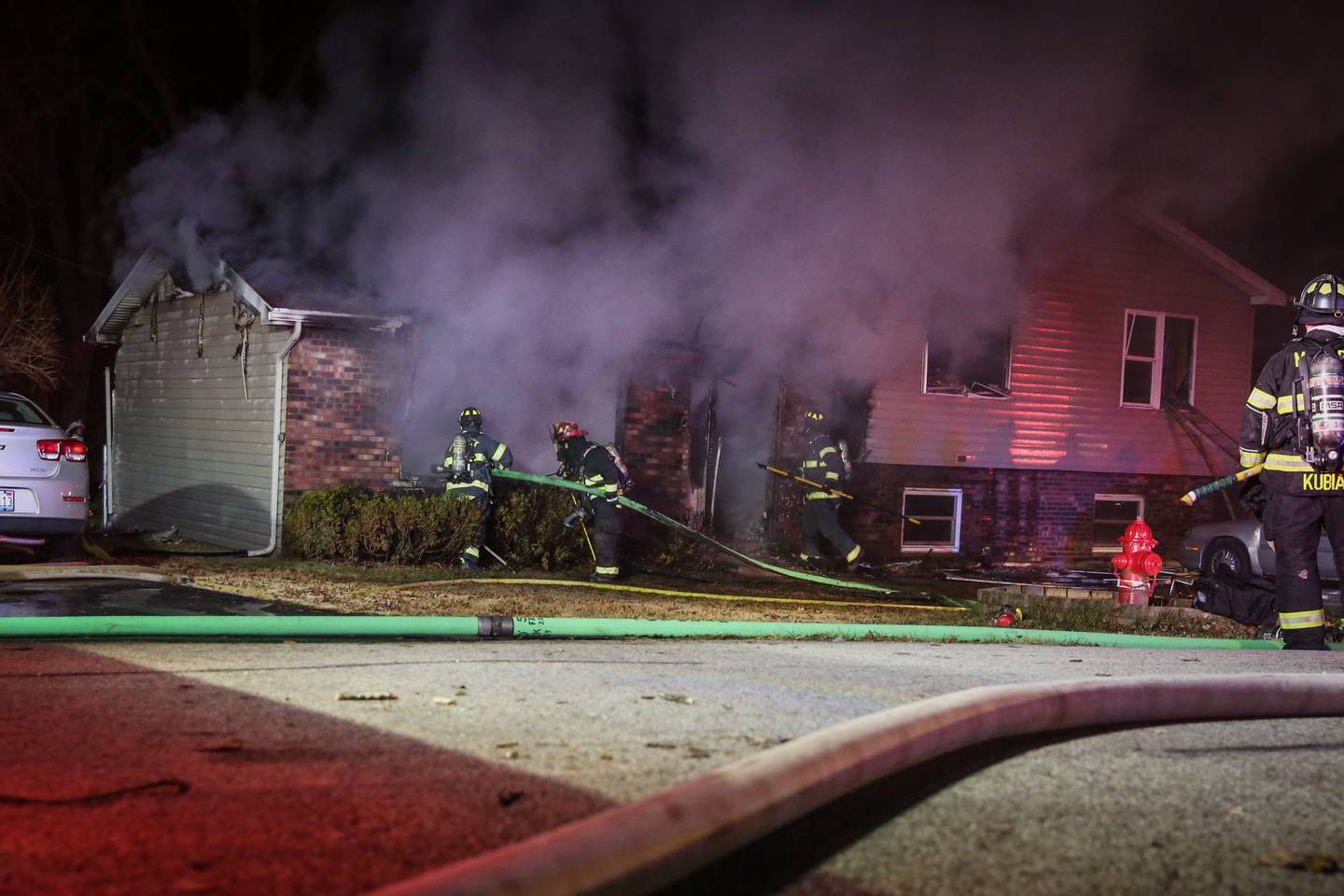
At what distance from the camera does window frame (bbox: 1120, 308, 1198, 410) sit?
1680 centimetres

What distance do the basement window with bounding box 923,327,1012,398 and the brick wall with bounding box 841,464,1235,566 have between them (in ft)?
3.51

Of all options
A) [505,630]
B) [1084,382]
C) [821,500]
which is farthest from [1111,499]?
[505,630]

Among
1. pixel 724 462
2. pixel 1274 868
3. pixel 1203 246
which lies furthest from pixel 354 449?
pixel 1203 246

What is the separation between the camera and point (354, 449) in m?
12.2

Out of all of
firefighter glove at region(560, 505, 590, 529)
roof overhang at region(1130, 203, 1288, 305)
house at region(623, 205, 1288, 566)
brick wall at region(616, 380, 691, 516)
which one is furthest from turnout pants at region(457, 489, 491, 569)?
roof overhang at region(1130, 203, 1288, 305)

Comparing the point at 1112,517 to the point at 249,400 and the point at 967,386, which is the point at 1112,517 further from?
the point at 249,400

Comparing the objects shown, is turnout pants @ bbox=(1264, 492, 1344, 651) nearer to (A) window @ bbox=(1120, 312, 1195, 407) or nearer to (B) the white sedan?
(B) the white sedan

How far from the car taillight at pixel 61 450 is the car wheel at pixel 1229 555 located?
1023 cm

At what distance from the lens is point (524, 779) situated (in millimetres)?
3248

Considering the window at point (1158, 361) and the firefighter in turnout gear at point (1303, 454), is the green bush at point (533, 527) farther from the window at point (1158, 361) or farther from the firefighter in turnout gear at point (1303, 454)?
the window at point (1158, 361)

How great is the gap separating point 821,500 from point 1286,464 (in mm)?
7589

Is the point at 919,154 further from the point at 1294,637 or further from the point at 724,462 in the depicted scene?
the point at 1294,637

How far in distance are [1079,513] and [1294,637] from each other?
987 centimetres

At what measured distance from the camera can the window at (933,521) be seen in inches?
623
